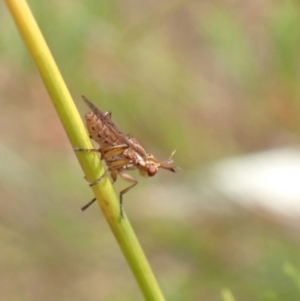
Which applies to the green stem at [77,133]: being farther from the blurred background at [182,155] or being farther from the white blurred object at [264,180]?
the white blurred object at [264,180]

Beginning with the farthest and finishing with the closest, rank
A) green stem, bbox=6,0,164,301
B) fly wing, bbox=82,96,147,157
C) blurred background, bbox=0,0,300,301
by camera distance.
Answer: blurred background, bbox=0,0,300,301 → fly wing, bbox=82,96,147,157 → green stem, bbox=6,0,164,301

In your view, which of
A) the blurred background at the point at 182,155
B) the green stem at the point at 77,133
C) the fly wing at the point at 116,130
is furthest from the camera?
the blurred background at the point at 182,155

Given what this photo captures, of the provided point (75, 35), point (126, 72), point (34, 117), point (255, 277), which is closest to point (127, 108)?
point (126, 72)

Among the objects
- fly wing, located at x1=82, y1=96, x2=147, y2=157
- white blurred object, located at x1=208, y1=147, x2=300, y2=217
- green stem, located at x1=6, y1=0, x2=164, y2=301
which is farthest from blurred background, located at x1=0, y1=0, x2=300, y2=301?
green stem, located at x1=6, y1=0, x2=164, y2=301

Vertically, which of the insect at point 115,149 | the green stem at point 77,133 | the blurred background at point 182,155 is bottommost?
the green stem at point 77,133

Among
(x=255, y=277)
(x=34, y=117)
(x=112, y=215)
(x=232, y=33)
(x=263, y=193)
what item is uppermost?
(x=34, y=117)

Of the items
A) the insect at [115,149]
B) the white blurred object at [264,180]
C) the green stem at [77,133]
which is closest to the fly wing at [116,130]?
the insect at [115,149]

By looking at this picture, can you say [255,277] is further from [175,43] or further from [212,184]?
[175,43]

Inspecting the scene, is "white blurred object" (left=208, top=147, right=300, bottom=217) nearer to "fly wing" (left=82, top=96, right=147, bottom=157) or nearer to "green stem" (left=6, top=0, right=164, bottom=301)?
"fly wing" (left=82, top=96, right=147, bottom=157)
